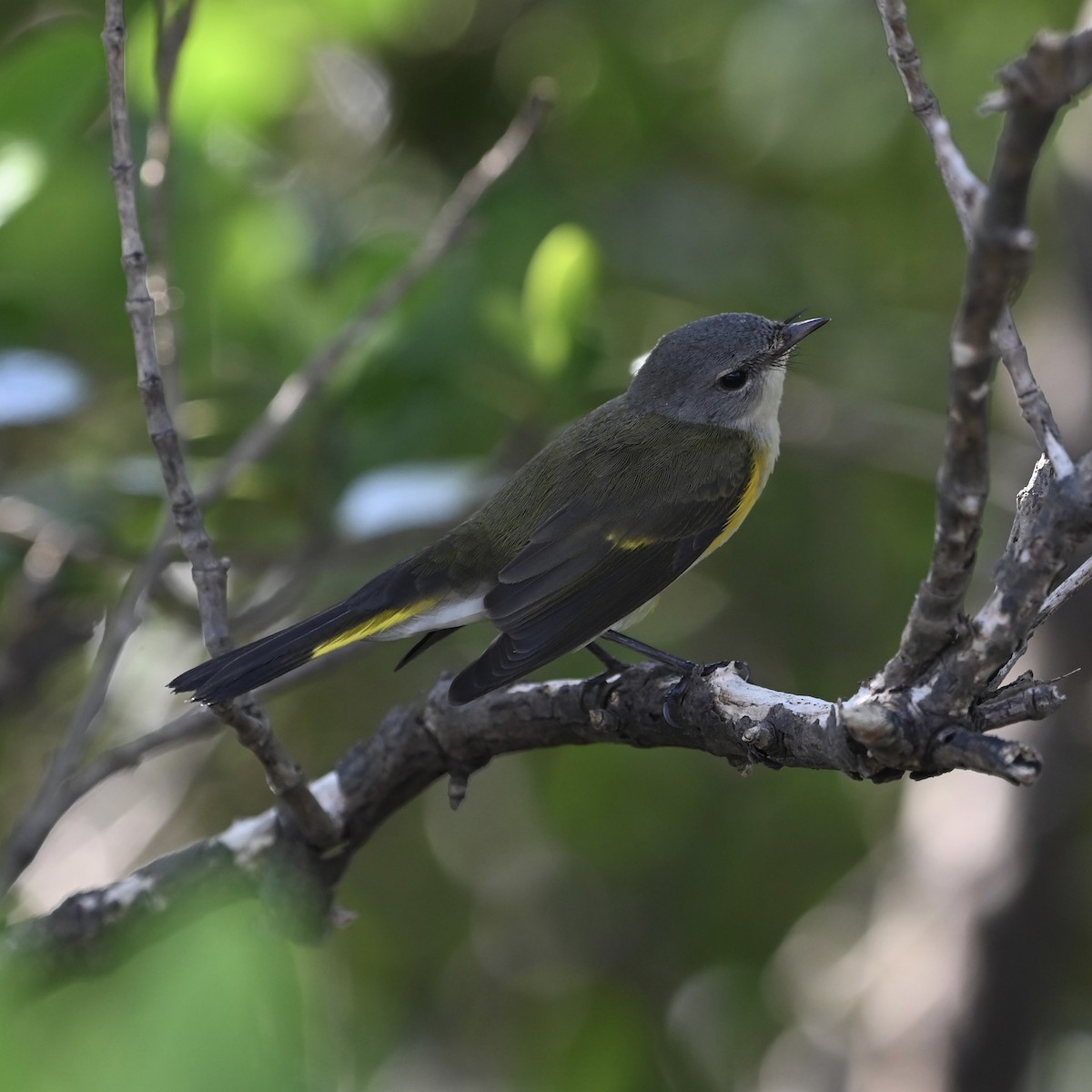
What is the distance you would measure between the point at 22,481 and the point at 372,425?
85 centimetres

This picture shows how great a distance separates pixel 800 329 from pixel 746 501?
525mm

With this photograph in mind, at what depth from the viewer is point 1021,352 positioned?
165 cm

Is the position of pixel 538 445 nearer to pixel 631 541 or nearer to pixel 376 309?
pixel 631 541

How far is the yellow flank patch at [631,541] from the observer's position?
10.0 feet

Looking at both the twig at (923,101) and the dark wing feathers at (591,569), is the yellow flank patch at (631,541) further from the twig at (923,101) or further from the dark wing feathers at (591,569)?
the twig at (923,101)

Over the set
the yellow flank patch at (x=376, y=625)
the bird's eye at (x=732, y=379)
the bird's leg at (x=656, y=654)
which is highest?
the bird's eye at (x=732, y=379)

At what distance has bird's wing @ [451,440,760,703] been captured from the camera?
9.00 ft

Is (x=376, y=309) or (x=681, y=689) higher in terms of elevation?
(x=376, y=309)

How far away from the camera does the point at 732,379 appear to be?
11.8ft

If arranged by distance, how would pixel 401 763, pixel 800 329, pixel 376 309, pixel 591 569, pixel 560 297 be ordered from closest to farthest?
pixel 401 763
pixel 376 309
pixel 591 569
pixel 560 297
pixel 800 329

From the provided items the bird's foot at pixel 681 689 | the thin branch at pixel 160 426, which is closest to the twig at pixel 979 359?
the bird's foot at pixel 681 689

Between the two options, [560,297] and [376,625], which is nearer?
[376,625]

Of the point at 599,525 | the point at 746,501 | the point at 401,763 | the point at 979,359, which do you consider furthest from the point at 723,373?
the point at 979,359

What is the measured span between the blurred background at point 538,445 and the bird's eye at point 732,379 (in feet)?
1.17
